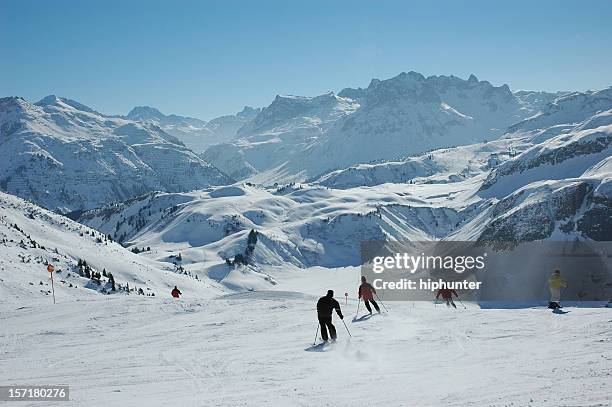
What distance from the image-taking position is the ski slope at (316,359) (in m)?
14.7

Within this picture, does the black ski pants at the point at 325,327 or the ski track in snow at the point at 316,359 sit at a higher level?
the black ski pants at the point at 325,327

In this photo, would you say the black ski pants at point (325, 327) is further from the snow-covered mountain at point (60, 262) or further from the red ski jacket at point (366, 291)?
the snow-covered mountain at point (60, 262)

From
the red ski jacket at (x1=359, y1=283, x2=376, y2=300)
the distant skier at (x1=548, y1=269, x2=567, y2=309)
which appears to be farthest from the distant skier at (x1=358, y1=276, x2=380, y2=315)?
the distant skier at (x1=548, y1=269, x2=567, y2=309)

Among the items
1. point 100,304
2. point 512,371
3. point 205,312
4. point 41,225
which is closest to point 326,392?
point 512,371

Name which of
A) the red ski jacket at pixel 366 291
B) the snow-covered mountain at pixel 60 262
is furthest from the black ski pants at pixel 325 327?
the snow-covered mountain at pixel 60 262

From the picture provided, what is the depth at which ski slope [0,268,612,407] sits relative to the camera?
14688 millimetres

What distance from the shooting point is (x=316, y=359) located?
1930 cm

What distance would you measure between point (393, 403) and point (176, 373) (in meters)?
7.72

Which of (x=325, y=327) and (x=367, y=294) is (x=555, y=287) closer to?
(x=367, y=294)

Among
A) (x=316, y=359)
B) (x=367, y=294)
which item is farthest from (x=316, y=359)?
(x=367, y=294)

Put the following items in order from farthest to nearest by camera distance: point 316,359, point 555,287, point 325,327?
point 555,287
point 325,327
point 316,359

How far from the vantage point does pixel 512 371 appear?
1599cm

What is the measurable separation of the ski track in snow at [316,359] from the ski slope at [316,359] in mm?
50

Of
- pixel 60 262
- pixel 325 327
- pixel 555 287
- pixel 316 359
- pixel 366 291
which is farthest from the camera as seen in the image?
pixel 60 262
